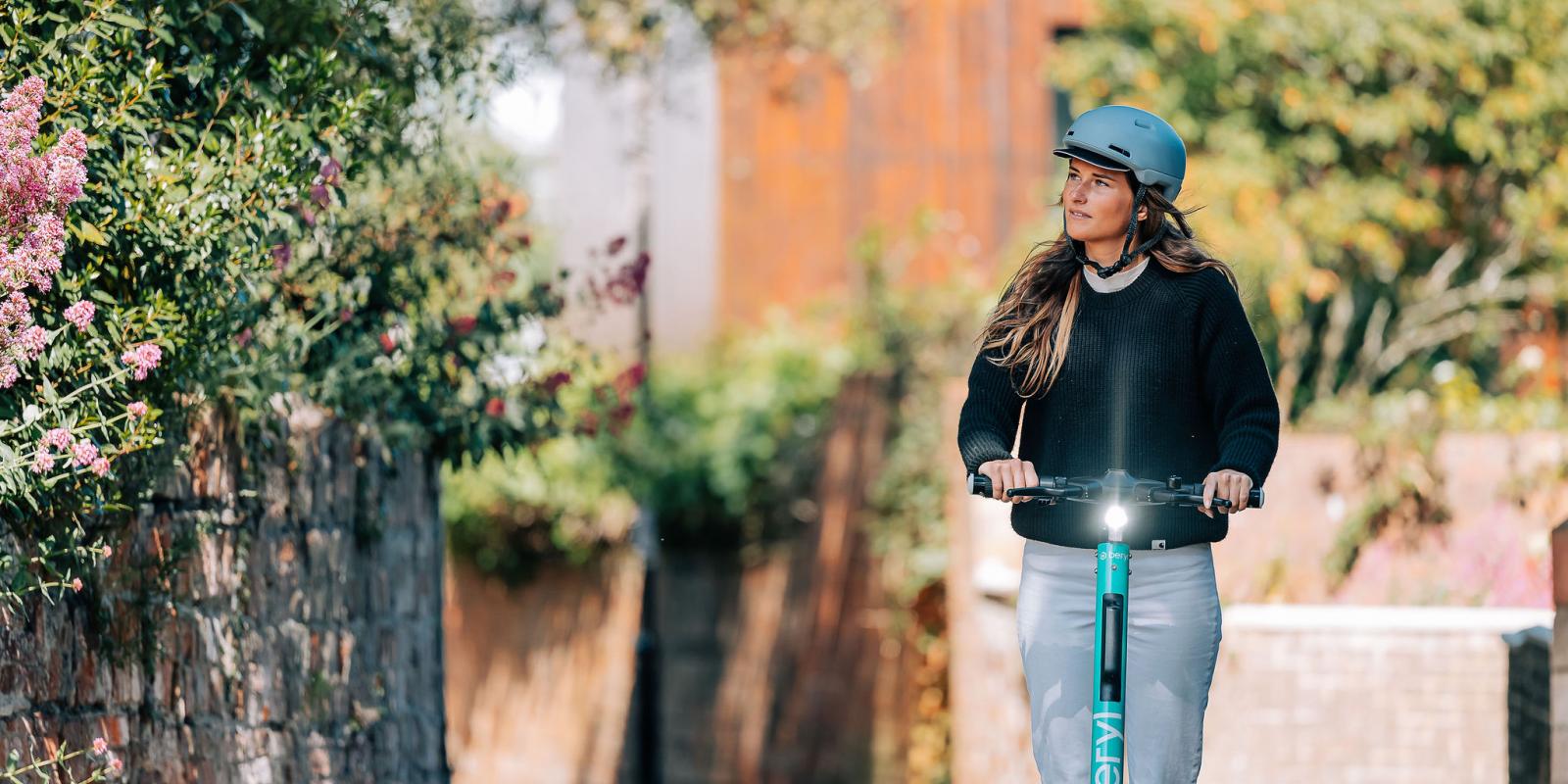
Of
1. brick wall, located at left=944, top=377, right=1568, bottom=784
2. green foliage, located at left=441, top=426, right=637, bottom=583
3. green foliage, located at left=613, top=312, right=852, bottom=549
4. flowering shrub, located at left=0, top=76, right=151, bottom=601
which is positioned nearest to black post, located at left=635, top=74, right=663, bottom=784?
green foliage, located at left=613, top=312, right=852, bottom=549

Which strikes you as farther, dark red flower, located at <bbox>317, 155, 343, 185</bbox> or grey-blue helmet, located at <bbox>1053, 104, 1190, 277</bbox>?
dark red flower, located at <bbox>317, 155, 343, 185</bbox>

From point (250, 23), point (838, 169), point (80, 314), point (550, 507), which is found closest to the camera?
point (80, 314)

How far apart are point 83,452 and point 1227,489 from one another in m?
2.33

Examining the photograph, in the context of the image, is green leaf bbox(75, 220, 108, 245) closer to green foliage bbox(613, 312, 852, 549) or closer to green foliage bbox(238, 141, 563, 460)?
green foliage bbox(238, 141, 563, 460)

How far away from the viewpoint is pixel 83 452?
389cm

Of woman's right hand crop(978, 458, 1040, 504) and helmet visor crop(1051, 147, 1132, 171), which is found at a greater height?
helmet visor crop(1051, 147, 1132, 171)

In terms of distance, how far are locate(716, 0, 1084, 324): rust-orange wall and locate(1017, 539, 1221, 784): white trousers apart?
1309 cm

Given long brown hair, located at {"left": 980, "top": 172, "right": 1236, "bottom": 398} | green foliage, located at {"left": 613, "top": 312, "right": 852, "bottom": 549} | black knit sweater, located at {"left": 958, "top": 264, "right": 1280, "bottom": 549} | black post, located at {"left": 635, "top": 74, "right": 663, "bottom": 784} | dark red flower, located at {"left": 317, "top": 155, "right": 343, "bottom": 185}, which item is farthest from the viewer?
green foliage, located at {"left": 613, "top": 312, "right": 852, "bottom": 549}

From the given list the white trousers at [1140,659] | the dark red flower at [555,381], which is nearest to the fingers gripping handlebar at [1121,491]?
the white trousers at [1140,659]

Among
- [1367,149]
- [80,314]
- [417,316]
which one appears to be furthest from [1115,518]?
[1367,149]

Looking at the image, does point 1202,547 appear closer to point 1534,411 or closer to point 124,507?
point 124,507

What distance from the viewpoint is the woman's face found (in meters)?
4.04

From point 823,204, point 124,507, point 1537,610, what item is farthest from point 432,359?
Answer: point 823,204

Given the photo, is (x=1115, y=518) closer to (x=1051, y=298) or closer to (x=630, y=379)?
(x=1051, y=298)
